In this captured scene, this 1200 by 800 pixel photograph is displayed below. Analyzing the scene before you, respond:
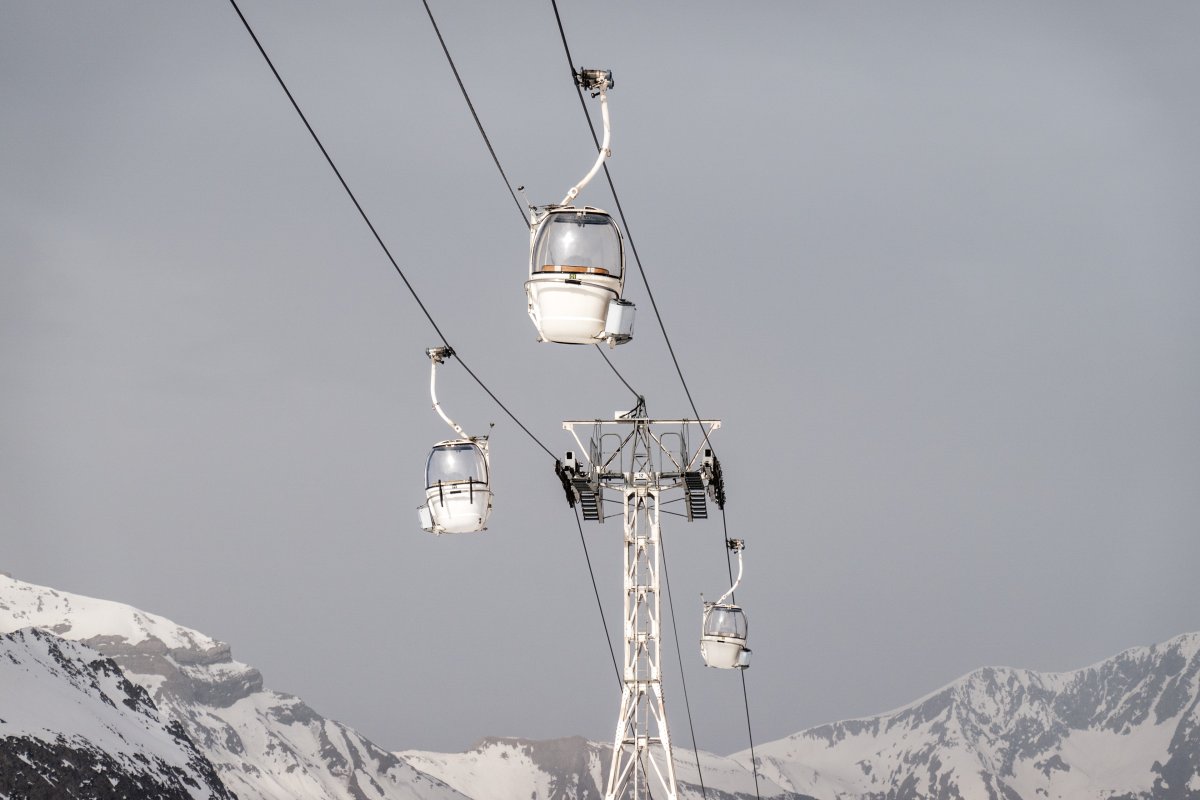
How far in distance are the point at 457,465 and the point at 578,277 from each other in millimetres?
6488

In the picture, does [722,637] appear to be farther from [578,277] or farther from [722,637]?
[578,277]

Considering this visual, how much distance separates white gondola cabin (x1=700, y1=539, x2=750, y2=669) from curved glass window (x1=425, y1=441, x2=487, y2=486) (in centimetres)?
1535

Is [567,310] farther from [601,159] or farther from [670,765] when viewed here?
[670,765]

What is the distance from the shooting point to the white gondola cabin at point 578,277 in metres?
14.4

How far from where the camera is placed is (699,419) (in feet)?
100

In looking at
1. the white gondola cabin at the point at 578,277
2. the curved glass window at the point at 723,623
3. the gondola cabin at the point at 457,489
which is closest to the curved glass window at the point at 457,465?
the gondola cabin at the point at 457,489

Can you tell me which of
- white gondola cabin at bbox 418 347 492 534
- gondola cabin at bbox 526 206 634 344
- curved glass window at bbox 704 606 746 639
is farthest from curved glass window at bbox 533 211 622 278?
curved glass window at bbox 704 606 746 639

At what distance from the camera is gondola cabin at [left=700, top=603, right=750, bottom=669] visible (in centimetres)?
3459

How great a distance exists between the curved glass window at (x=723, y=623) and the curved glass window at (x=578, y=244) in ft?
69.0

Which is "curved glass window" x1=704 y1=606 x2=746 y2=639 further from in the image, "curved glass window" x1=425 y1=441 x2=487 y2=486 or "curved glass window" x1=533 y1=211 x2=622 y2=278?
"curved glass window" x1=533 y1=211 x2=622 y2=278

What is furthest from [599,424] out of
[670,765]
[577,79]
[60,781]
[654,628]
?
[60,781]

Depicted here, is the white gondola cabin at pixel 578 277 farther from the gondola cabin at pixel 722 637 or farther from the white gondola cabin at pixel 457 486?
the gondola cabin at pixel 722 637

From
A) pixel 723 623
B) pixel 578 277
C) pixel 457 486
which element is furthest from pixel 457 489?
pixel 723 623

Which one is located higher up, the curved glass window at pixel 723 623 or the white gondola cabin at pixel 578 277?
the curved glass window at pixel 723 623
